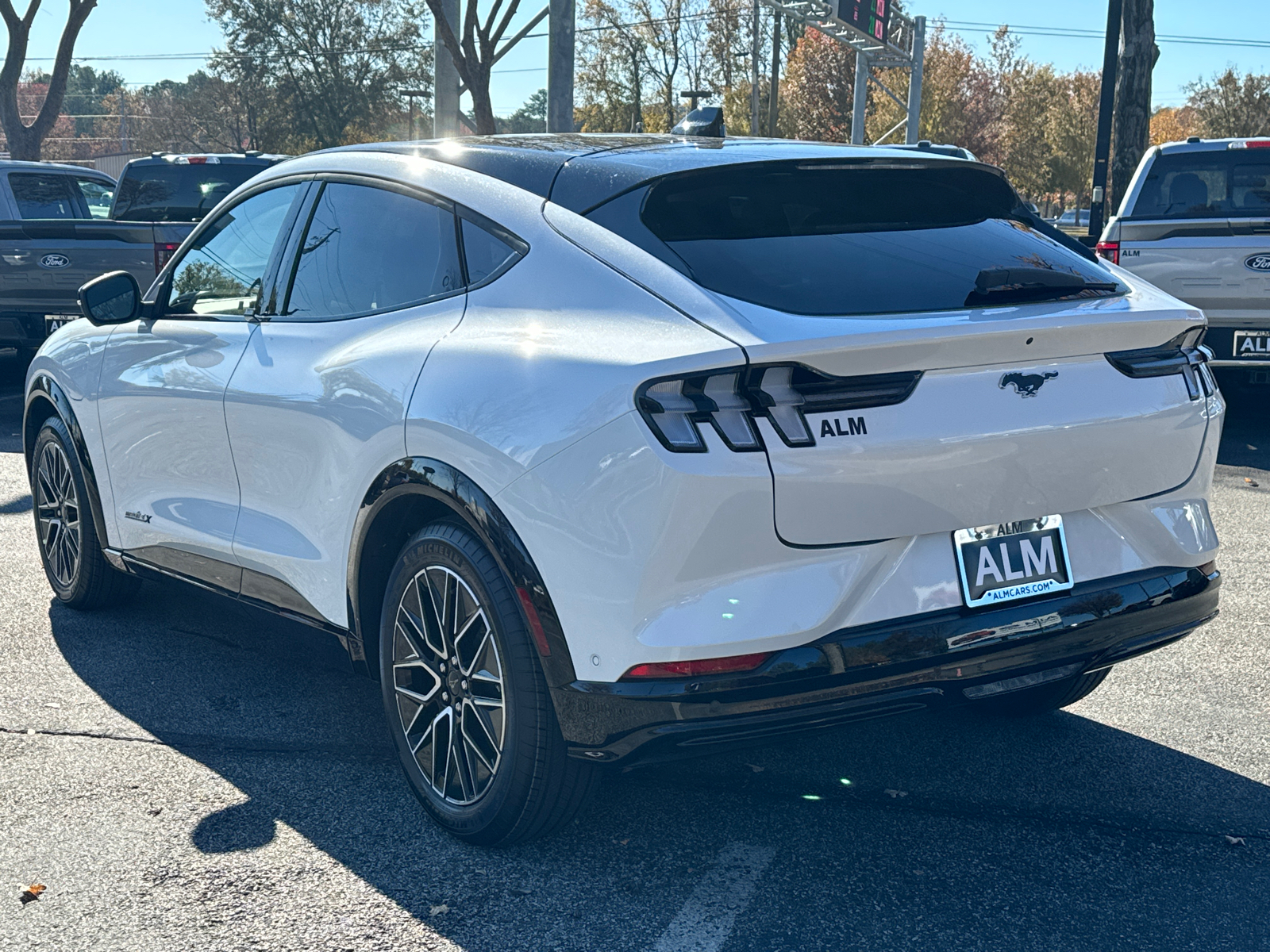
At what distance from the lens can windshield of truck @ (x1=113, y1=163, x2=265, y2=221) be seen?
12.0 meters

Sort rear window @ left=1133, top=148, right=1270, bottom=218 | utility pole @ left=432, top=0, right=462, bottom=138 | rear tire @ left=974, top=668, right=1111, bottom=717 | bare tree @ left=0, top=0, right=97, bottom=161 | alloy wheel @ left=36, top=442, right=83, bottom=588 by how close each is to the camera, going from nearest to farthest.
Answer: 1. rear tire @ left=974, top=668, right=1111, bottom=717
2. alloy wheel @ left=36, top=442, right=83, bottom=588
3. rear window @ left=1133, top=148, right=1270, bottom=218
4. utility pole @ left=432, top=0, right=462, bottom=138
5. bare tree @ left=0, top=0, right=97, bottom=161

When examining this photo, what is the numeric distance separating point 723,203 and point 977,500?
89 centimetres

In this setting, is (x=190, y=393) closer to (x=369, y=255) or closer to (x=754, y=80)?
(x=369, y=255)

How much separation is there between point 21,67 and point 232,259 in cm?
2672

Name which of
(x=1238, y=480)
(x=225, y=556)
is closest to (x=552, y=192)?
(x=225, y=556)

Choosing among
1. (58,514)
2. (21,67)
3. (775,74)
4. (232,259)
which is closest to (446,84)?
(58,514)

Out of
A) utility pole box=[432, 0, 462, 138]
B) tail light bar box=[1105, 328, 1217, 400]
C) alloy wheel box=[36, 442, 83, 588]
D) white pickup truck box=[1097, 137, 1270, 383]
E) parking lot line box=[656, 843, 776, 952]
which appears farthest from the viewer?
utility pole box=[432, 0, 462, 138]

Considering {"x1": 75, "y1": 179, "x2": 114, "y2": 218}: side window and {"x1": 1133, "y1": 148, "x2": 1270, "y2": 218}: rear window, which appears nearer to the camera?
{"x1": 1133, "y1": 148, "x2": 1270, "y2": 218}: rear window

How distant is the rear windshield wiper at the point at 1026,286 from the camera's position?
2.96 metres

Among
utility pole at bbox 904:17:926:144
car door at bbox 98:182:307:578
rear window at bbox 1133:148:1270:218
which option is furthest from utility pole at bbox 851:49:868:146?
car door at bbox 98:182:307:578

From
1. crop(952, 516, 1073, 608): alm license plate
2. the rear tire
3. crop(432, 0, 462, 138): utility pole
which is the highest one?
crop(432, 0, 462, 138): utility pole

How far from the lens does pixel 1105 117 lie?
19.9 m

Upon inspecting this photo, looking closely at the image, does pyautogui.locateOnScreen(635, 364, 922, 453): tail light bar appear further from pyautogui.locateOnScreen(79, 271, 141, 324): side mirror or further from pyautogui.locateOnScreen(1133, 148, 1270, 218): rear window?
pyautogui.locateOnScreen(1133, 148, 1270, 218): rear window

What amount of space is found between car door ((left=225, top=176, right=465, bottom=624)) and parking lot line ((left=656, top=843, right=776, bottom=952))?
48.2 inches
